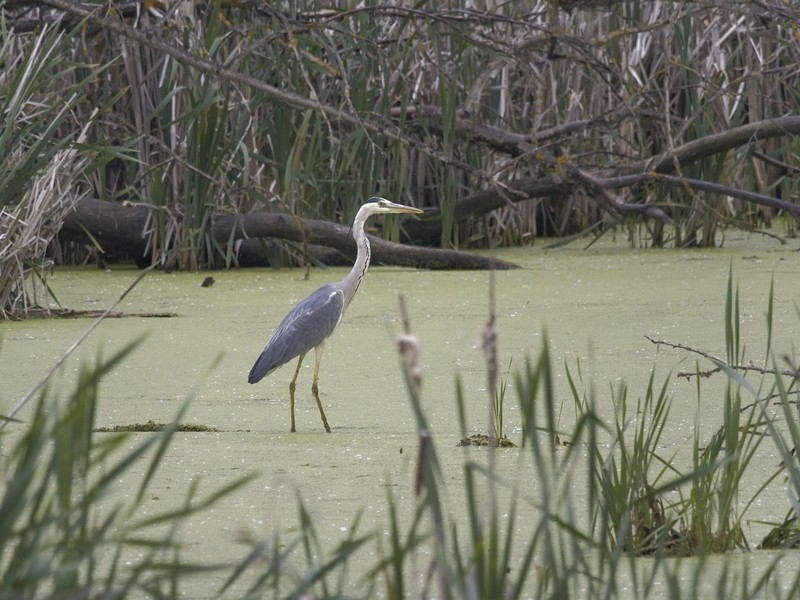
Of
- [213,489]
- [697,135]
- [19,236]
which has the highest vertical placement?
[697,135]

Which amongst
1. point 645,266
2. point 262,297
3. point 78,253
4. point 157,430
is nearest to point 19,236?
point 262,297

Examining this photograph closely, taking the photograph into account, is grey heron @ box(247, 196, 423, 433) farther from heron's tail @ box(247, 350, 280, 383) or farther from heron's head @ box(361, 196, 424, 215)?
heron's head @ box(361, 196, 424, 215)

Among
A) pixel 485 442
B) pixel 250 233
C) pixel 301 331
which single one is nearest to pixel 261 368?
pixel 301 331

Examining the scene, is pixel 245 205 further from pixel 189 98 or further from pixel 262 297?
pixel 262 297

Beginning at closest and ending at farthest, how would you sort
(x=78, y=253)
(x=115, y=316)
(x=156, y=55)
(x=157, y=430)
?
(x=157, y=430) < (x=115, y=316) < (x=156, y=55) < (x=78, y=253)

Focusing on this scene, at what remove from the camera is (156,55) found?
6227 millimetres

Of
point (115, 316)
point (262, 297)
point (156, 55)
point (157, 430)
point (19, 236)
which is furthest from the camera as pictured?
point (156, 55)

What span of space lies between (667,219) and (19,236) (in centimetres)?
281

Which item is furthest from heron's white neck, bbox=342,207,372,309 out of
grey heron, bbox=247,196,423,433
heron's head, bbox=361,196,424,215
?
heron's head, bbox=361,196,424,215

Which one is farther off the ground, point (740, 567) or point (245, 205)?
point (245, 205)

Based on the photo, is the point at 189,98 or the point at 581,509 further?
the point at 189,98

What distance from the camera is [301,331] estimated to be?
12.0ft

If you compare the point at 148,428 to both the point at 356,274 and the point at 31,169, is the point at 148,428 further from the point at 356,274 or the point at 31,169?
the point at 31,169

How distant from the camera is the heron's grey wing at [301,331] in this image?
357 centimetres
